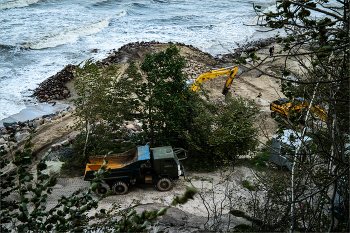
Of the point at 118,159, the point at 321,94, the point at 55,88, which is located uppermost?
the point at 321,94

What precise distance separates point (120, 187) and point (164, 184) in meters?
1.61

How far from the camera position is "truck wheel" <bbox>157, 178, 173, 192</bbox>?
10773 millimetres

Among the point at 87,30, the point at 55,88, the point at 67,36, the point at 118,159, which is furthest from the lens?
the point at 87,30

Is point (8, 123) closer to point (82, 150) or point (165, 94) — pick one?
point (82, 150)

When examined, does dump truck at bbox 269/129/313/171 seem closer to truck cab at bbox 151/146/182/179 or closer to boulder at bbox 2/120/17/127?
truck cab at bbox 151/146/182/179

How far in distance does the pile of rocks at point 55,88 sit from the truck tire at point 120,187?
12.6m

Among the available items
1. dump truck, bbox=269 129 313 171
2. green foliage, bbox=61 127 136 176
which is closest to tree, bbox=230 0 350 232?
dump truck, bbox=269 129 313 171

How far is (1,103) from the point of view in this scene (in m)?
20.1

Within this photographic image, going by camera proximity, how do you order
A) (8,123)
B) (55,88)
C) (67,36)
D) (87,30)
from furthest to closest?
(87,30), (67,36), (55,88), (8,123)

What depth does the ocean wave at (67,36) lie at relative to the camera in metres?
31.6

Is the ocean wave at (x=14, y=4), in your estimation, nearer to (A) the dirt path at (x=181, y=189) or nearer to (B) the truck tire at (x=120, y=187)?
(A) the dirt path at (x=181, y=189)

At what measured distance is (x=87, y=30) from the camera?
123ft

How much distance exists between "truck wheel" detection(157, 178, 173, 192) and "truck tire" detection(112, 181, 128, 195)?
1.21 meters

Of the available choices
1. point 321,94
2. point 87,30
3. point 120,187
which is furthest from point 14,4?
point 321,94
